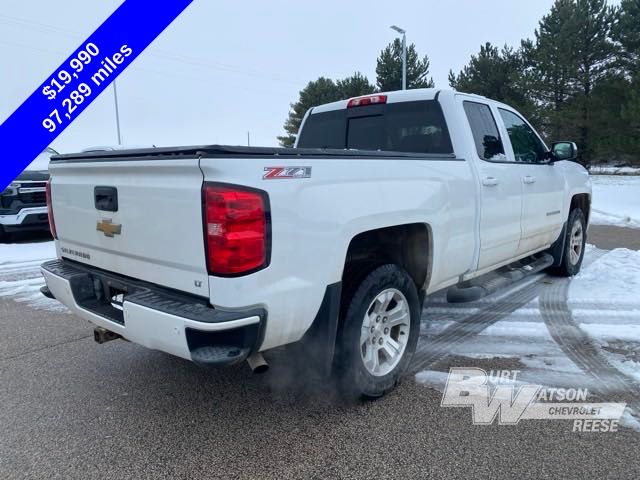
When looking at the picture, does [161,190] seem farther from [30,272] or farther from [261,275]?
[30,272]

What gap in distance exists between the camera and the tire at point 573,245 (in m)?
5.77

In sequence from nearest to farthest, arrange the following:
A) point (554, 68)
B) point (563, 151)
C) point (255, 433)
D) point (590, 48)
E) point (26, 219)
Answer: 1. point (255, 433)
2. point (563, 151)
3. point (26, 219)
4. point (590, 48)
5. point (554, 68)

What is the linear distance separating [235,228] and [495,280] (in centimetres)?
294

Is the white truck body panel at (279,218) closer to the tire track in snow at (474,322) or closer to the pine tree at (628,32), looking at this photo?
the tire track in snow at (474,322)

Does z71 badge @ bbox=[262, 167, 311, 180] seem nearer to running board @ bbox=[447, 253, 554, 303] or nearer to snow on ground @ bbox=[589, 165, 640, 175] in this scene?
running board @ bbox=[447, 253, 554, 303]

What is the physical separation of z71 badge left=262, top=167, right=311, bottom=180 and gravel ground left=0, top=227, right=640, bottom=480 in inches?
49.1

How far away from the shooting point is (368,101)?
435 centimetres

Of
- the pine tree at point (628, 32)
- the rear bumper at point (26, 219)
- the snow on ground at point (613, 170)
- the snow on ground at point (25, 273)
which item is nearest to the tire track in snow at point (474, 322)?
the snow on ground at point (25, 273)

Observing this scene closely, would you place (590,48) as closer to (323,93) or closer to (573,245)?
(323,93)

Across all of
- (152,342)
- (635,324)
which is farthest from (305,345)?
(635,324)

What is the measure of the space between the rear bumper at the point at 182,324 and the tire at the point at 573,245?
15.6 ft

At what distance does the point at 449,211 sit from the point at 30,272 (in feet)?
20.5

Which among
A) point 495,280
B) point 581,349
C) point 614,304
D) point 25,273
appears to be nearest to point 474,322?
point 495,280

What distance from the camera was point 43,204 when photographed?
8867 millimetres
